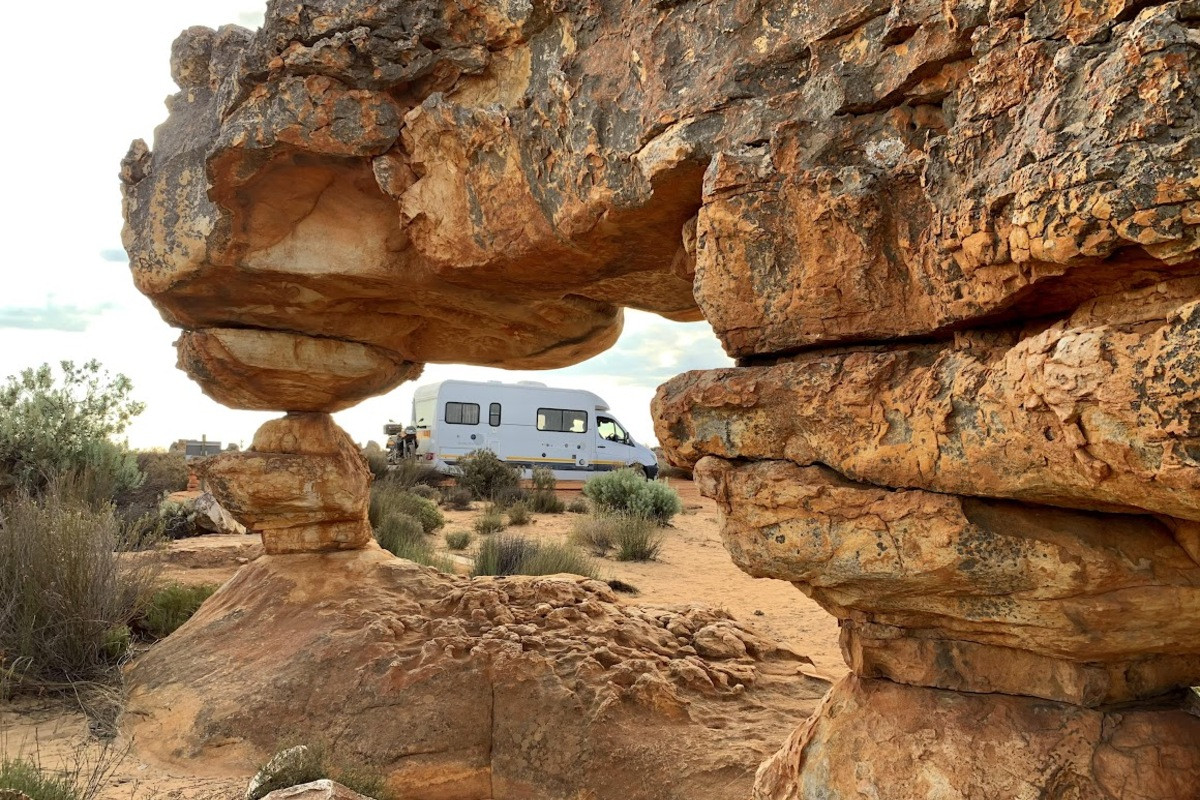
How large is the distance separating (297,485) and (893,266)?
453cm

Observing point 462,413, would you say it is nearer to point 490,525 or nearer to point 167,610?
point 490,525

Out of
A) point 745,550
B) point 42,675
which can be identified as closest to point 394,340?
point 42,675

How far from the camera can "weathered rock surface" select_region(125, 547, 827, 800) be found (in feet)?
14.0

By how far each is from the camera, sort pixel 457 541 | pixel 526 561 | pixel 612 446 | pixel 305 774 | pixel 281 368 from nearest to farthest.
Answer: pixel 305 774, pixel 281 368, pixel 526 561, pixel 457 541, pixel 612 446

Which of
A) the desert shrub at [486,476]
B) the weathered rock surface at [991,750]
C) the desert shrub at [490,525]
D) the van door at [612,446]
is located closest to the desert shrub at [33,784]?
the weathered rock surface at [991,750]

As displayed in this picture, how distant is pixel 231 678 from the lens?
5.04 metres

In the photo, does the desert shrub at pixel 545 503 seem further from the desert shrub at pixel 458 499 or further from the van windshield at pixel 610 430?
the van windshield at pixel 610 430

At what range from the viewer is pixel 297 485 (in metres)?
5.77

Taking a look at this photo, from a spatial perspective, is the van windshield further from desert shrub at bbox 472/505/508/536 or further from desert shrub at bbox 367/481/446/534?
desert shrub at bbox 367/481/446/534

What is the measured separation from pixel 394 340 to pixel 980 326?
4.41m

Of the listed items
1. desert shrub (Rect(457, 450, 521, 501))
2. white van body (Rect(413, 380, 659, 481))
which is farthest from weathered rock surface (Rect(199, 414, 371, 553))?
white van body (Rect(413, 380, 659, 481))

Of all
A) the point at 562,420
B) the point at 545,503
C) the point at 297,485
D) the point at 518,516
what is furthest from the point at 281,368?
the point at 562,420

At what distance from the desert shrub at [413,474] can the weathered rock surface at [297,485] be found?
8460mm

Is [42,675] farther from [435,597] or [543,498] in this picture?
[543,498]
